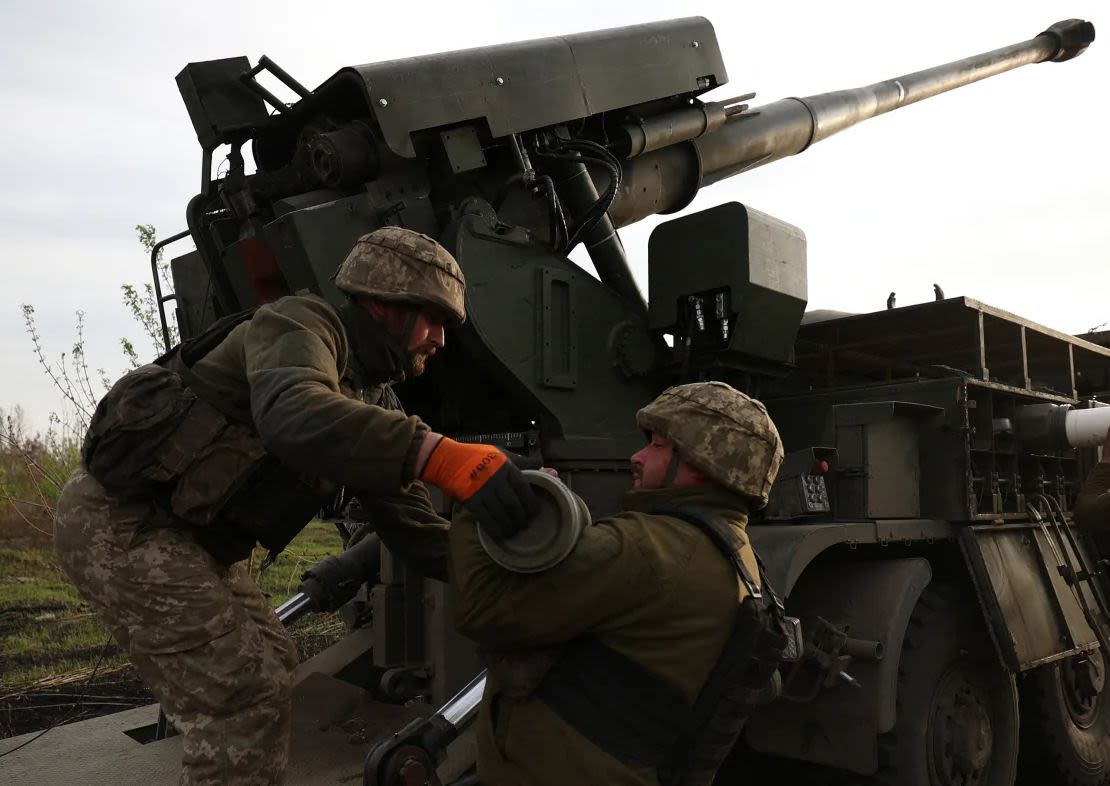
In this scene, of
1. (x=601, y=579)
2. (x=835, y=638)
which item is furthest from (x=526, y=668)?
(x=835, y=638)

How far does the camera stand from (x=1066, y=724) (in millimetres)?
4574

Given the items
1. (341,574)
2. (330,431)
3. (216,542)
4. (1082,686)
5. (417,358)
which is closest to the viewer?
(330,431)

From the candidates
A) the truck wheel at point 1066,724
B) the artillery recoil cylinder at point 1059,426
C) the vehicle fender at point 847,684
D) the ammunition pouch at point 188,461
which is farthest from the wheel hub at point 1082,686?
the ammunition pouch at point 188,461

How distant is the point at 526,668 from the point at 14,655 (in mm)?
6223

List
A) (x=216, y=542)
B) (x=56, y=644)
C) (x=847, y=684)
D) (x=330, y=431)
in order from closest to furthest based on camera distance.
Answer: (x=330, y=431) < (x=216, y=542) < (x=847, y=684) < (x=56, y=644)

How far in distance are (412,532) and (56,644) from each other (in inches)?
218

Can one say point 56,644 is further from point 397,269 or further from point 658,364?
point 397,269

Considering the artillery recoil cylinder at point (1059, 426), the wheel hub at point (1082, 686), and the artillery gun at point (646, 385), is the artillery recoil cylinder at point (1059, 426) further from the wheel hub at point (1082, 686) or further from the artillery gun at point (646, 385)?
the wheel hub at point (1082, 686)

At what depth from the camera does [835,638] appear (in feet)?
11.3

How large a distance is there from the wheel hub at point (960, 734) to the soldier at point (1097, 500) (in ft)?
2.80

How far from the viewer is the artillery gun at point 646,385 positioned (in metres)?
3.52

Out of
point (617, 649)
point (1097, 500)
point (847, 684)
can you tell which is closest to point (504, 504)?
point (617, 649)

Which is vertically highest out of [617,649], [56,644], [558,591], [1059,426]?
[558,591]

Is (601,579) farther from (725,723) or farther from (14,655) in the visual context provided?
(14,655)
